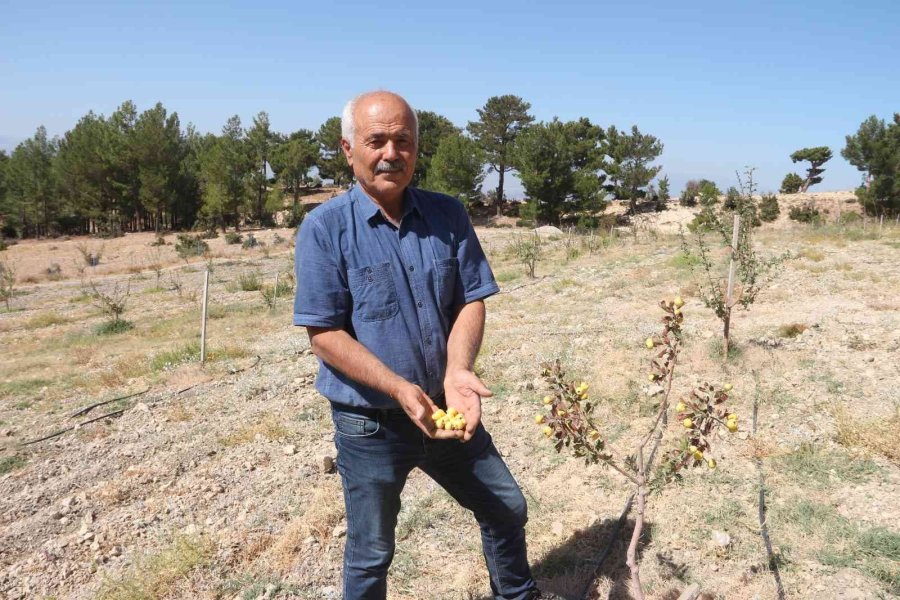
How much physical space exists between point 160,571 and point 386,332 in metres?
2.24

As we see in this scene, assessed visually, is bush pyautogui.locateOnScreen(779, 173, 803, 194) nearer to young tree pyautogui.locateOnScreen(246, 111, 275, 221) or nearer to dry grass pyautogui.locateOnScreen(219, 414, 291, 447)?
young tree pyautogui.locateOnScreen(246, 111, 275, 221)

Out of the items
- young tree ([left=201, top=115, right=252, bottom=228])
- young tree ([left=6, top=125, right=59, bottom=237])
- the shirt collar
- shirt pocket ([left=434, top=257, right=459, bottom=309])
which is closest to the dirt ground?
shirt pocket ([left=434, top=257, right=459, bottom=309])

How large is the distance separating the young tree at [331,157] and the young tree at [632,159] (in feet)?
62.4

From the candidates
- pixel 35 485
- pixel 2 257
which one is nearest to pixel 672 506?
pixel 35 485

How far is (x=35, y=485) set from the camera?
14.7ft

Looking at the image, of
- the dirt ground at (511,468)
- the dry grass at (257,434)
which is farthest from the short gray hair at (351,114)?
the dry grass at (257,434)

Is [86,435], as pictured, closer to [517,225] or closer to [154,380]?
[154,380]

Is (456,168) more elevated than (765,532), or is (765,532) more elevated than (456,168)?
(456,168)

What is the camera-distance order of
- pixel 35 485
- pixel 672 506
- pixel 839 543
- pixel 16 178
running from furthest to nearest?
1. pixel 16 178
2. pixel 35 485
3. pixel 672 506
4. pixel 839 543

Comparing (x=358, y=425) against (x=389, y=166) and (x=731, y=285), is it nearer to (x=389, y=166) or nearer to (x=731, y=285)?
(x=389, y=166)

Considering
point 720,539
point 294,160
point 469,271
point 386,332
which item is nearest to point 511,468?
point 720,539

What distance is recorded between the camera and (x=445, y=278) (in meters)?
1.94

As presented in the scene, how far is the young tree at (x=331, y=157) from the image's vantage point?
4262cm

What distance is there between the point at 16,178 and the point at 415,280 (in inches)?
2078
